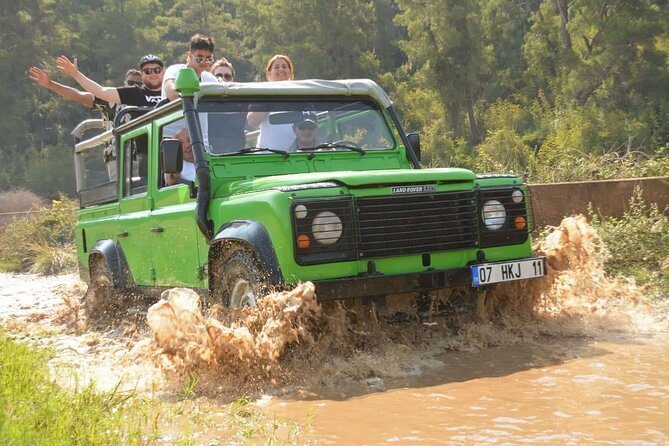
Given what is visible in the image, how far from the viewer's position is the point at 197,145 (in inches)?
246

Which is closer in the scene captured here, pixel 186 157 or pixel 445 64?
pixel 186 157

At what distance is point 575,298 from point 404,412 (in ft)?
8.98

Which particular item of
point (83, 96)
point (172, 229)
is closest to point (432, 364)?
point (172, 229)

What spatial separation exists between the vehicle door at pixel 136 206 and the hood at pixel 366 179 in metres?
1.60

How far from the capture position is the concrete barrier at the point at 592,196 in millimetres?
8758

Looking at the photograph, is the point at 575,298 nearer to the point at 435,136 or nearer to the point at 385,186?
the point at 385,186

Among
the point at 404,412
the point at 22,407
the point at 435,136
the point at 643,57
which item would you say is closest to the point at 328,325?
the point at 404,412

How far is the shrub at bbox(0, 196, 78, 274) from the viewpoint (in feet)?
50.7

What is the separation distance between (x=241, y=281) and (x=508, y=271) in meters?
1.74

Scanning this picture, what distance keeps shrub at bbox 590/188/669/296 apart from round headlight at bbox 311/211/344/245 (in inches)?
142

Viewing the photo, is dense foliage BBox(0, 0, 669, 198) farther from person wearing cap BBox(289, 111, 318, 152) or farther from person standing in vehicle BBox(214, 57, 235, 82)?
person wearing cap BBox(289, 111, 318, 152)

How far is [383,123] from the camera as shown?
7.08 metres

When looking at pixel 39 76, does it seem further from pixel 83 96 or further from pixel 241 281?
pixel 241 281

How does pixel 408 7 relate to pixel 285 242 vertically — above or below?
above
